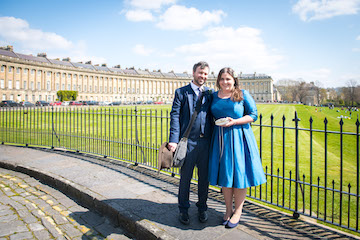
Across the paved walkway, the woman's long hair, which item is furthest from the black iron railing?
the woman's long hair

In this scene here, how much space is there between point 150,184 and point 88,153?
3.87m

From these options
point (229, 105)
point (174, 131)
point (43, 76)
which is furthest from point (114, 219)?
point (43, 76)

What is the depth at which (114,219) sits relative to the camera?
12.7ft

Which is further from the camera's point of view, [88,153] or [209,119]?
[88,153]

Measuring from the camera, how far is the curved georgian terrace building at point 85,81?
6116cm

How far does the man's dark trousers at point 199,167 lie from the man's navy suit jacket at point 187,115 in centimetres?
9

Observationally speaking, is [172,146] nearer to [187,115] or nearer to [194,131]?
[194,131]

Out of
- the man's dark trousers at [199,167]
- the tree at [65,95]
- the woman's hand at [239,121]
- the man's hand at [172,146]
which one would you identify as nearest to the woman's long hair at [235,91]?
the woman's hand at [239,121]

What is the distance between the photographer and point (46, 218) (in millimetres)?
3859

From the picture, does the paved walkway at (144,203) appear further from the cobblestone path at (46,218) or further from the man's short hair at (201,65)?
the man's short hair at (201,65)

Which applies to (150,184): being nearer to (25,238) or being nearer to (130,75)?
(25,238)

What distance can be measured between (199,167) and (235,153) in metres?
0.62

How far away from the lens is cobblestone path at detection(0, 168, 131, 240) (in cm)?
342

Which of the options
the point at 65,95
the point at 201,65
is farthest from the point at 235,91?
the point at 65,95
